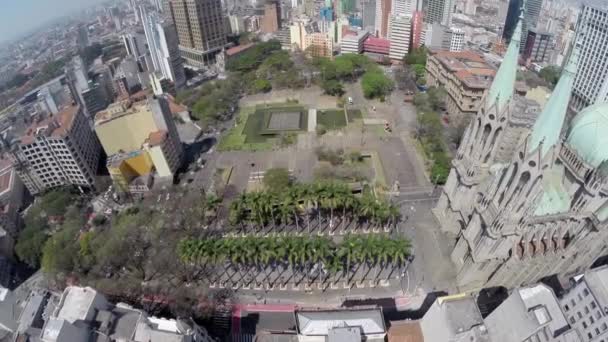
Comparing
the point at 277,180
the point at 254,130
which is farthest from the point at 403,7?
the point at 277,180

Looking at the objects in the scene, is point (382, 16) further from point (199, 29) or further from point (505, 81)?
point (505, 81)

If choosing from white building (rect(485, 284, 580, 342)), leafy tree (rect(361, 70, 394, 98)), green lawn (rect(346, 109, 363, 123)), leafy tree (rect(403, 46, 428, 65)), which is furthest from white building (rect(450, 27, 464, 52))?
white building (rect(485, 284, 580, 342))

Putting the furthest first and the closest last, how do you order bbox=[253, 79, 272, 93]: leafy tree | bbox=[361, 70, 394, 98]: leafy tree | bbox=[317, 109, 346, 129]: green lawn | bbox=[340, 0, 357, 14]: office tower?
Answer: bbox=[340, 0, 357, 14]: office tower
bbox=[253, 79, 272, 93]: leafy tree
bbox=[361, 70, 394, 98]: leafy tree
bbox=[317, 109, 346, 129]: green lawn

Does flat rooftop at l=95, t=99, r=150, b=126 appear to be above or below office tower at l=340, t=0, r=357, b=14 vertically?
below

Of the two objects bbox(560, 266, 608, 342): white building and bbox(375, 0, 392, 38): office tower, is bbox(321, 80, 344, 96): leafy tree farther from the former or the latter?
bbox(560, 266, 608, 342): white building

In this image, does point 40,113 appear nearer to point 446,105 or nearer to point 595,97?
point 446,105

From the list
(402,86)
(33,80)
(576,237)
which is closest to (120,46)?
(33,80)

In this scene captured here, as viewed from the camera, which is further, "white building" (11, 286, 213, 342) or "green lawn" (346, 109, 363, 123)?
"green lawn" (346, 109, 363, 123)
